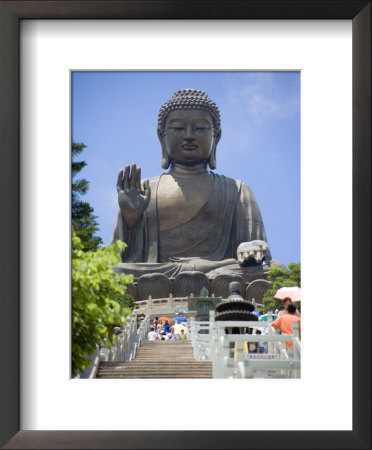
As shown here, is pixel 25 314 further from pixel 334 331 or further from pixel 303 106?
pixel 303 106

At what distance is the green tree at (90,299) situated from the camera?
4621mm

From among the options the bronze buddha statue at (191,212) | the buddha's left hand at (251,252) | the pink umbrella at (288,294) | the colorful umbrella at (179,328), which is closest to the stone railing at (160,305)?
the bronze buddha statue at (191,212)

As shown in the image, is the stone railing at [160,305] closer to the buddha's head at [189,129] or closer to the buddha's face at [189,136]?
the buddha's head at [189,129]

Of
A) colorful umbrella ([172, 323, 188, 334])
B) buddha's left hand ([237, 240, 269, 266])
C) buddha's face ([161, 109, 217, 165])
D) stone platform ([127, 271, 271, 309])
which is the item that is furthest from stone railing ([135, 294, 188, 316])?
buddha's face ([161, 109, 217, 165])

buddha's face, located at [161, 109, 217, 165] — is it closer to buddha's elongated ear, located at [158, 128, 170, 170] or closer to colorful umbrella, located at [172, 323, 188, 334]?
buddha's elongated ear, located at [158, 128, 170, 170]

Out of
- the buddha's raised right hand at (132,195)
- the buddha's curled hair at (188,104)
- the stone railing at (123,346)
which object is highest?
the buddha's curled hair at (188,104)

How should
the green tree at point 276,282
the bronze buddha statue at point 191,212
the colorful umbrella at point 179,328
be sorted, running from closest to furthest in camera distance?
1. the colorful umbrella at point 179,328
2. the green tree at point 276,282
3. the bronze buddha statue at point 191,212

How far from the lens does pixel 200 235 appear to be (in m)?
16.9

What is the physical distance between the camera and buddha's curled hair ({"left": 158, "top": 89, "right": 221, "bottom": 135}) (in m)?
16.6

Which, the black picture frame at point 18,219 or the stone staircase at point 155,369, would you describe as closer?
the black picture frame at point 18,219

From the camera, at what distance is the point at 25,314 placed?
4168 millimetres

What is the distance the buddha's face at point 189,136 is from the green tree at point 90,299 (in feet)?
39.2

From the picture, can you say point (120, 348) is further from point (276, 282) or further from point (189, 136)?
point (189, 136)

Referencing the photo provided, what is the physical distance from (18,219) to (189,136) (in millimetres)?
13082
